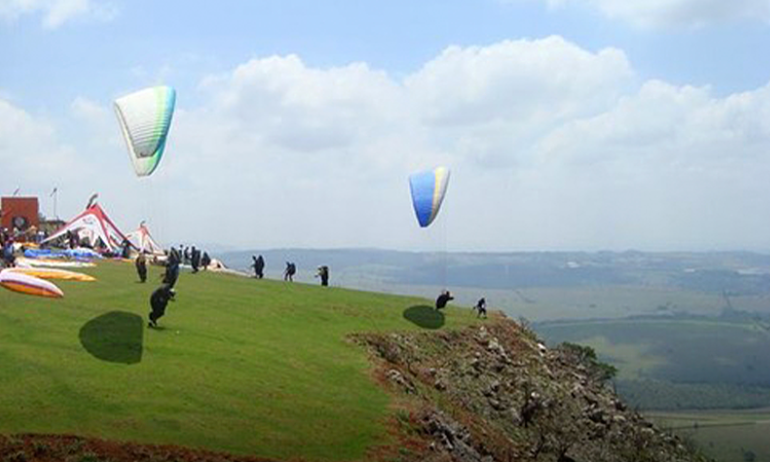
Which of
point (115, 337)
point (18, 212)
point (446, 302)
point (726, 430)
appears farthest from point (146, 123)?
point (726, 430)

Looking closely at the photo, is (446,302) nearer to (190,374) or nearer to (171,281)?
(171,281)

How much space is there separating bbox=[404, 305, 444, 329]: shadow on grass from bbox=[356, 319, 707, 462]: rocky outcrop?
1.71 meters

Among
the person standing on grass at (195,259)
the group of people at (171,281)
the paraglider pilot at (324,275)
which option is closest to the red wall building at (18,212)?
the group of people at (171,281)

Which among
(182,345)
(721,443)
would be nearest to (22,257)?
(182,345)

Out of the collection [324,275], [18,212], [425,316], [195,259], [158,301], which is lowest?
[425,316]

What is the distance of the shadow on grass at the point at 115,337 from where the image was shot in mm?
26094

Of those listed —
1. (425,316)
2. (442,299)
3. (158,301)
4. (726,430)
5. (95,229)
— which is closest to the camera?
(158,301)

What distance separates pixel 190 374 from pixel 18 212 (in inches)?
2156

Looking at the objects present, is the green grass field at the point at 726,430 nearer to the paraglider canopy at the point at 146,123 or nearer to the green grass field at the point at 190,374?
the green grass field at the point at 190,374

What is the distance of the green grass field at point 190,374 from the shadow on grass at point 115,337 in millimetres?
44

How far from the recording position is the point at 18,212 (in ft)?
233

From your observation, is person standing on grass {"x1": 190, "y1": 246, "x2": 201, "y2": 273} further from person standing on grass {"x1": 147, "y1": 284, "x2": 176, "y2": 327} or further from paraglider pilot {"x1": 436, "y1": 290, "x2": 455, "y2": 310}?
person standing on grass {"x1": 147, "y1": 284, "x2": 176, "y2": 327}

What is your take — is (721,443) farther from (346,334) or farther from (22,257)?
(22,257)

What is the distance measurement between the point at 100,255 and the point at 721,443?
80.9 metres
